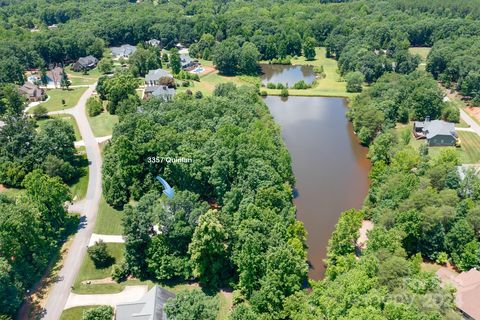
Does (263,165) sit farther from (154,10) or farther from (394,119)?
(154,10)

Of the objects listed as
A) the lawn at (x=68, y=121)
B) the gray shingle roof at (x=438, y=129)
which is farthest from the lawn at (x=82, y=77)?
the gray shingle roof at (x=438, y=129)

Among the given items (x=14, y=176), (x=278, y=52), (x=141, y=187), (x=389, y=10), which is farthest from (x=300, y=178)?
(x=389, y=10)

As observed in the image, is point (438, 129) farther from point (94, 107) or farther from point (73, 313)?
point (94, 107)

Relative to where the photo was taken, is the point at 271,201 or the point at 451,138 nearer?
the point at 271,201

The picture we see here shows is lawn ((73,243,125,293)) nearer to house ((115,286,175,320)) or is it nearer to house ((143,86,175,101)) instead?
house ((115,286,175,320))

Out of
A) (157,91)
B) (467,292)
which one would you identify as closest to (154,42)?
(157,91)
